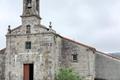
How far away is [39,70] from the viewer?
42.8 m

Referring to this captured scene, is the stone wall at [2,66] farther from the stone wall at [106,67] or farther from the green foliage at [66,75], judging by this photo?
the stone wall at [106,67]

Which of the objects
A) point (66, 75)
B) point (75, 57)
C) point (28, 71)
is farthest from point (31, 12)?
point (66, 75)

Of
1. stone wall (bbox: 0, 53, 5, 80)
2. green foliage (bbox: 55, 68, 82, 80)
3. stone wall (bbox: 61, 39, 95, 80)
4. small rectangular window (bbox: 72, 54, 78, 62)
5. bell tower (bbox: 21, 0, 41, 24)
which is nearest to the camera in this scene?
green foliage (bbox: 55, 68, 82, 80)

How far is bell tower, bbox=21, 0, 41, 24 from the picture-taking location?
43.7 metres

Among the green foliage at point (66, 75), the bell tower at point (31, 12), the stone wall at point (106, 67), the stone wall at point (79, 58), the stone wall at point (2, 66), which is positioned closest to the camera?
the green foliage at point (66, 75)

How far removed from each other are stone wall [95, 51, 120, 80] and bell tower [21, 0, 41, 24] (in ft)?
28.2

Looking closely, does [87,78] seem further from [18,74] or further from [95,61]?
[18,74]

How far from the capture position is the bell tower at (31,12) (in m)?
43.7

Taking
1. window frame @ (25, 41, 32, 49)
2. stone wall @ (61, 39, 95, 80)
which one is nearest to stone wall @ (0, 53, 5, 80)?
window frame @ (25, 41, 32, 49)

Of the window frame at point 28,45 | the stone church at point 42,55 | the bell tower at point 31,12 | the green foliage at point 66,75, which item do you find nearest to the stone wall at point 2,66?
the stone church at point 42,55

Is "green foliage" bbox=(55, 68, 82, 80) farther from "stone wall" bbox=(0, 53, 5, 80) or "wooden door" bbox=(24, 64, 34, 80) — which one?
"stone wall" bbox=(0, 53, 5, 80)

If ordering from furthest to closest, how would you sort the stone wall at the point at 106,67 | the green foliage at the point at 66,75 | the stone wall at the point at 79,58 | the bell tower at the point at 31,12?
the stone wall at the point at 106,67, the bell tower at the point at 31,12, the stone wall at the point at 79,58, the green foliage at the point at 66,75

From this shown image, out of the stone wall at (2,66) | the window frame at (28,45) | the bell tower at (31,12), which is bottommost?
the stone wall at (2,66)

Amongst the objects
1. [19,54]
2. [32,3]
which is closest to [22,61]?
[19,54]
